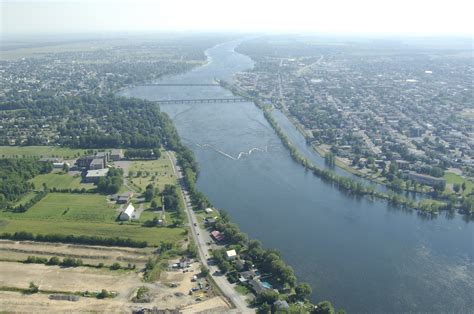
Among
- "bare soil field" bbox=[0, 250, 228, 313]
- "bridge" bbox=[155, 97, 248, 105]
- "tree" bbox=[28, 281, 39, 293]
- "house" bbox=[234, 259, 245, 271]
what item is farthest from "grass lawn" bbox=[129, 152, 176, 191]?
"bridge" bbox=[155, 97, 248, 105]

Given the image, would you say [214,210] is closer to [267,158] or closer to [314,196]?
[314,196]

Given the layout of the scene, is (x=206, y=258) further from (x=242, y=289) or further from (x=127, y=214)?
(x=127, y=214)

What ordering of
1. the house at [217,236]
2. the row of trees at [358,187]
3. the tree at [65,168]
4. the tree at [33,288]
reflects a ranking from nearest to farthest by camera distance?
the tree at [33,288], the house at [217,236], the row of trees at [358,187], the tree at [65,168]

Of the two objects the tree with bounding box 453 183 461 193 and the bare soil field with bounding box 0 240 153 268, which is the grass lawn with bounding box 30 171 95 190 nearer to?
the bare soil field with bounding box 0 240 153 268

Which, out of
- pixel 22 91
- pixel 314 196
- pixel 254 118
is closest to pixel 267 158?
pixel 314 196

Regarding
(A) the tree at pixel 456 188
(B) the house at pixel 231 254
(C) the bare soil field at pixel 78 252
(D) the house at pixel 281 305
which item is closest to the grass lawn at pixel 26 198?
(C) the bare soil field at pixel 78 252

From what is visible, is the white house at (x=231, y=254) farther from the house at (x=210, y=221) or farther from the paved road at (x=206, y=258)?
the house at (x=210, y=221)
